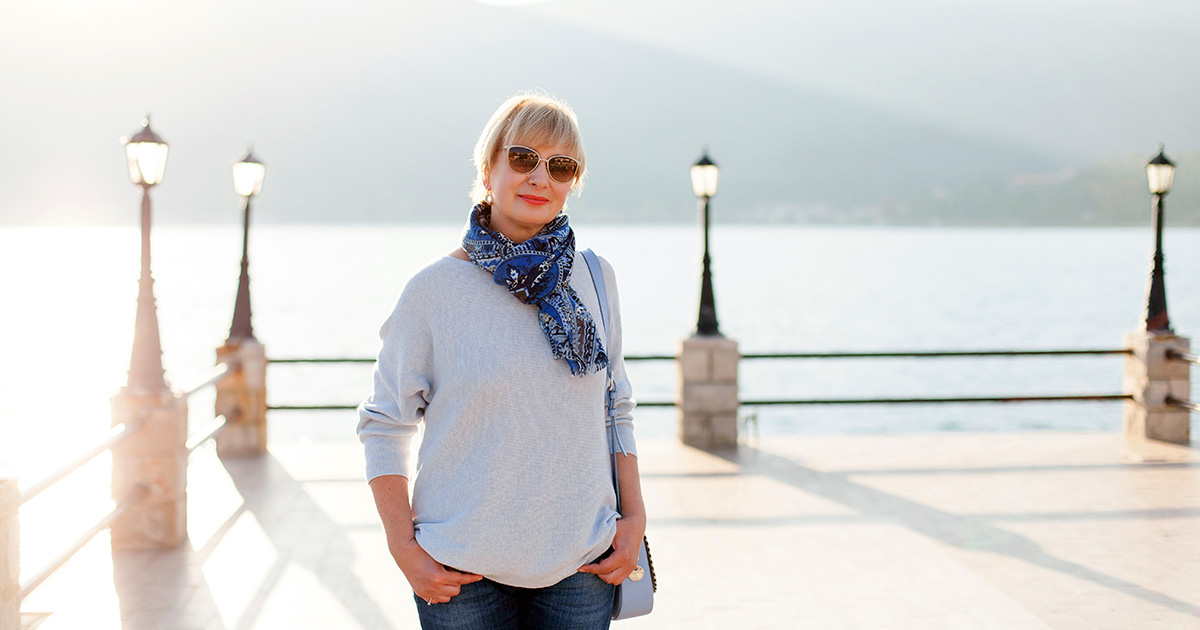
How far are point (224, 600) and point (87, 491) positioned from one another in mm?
3745

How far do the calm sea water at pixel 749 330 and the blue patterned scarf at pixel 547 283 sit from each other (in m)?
Result: 2.86

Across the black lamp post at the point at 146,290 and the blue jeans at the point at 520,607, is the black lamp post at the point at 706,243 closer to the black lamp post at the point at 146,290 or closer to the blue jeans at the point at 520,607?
the black lamp post at the point at 146,290

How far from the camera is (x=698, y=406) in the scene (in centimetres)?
812

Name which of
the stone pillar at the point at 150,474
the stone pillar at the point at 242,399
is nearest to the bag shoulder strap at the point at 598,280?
the stone pillar at the point at 150,474

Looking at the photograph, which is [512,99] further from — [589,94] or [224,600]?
[589,94]

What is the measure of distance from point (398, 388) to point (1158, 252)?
8.92 metres

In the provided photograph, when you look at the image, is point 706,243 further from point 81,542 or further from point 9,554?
point 9,554

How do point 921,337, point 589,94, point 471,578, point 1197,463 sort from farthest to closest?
point 589,94 → point 921,337 → point 1197,463 → point 471,578

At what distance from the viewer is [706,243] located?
8.60 metres

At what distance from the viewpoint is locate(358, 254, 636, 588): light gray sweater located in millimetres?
1743

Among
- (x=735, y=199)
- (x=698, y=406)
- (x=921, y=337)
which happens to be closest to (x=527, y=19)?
(x=735, y=199)

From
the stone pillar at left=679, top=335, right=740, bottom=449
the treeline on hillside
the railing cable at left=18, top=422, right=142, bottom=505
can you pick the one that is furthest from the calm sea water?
the treeline on hillside

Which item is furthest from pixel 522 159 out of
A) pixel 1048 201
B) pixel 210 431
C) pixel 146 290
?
pixel 1048 201

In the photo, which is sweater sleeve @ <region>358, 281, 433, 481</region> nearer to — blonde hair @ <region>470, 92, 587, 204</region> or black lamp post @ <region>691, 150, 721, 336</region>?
blonde hair @ <region>470, 92, 587, 204</region>
